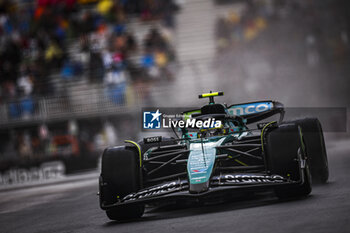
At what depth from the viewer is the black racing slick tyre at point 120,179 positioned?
283 inches

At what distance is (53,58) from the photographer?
23.8 meters

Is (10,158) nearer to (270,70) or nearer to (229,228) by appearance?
(270,70)

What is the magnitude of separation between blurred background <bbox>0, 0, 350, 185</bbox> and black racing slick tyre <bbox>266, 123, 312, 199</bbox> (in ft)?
43.9

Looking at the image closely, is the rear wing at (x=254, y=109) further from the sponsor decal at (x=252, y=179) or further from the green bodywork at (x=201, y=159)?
the sponsor decal at (x=252, y=179)

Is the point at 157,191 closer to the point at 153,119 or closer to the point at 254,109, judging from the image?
the point at 153,119

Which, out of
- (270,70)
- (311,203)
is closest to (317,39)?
(270,70)

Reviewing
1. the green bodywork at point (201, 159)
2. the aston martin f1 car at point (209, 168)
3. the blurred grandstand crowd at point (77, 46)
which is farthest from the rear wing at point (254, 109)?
the blurred grandstand crowd at point (77, 46)

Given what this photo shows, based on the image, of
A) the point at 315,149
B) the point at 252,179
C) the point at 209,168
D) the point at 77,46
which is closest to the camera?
the point at 252,179

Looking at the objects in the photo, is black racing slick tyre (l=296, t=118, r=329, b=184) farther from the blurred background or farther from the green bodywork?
the blurred background

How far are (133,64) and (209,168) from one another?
1658 centimetres

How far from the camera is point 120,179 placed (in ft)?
23.9

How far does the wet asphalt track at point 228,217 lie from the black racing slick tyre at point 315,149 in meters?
0.23

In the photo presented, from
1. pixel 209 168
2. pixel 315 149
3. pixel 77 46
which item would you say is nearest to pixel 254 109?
pixel 315 149

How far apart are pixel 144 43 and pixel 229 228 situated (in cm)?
1866
